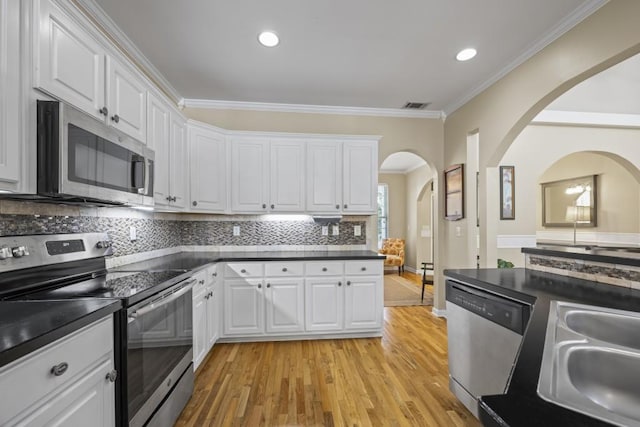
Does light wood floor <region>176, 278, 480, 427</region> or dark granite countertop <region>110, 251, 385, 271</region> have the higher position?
dark granite countertop <region>110, 251, 385, 271</region>

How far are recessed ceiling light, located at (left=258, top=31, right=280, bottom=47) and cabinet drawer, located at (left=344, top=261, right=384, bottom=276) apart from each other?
85.5 inches

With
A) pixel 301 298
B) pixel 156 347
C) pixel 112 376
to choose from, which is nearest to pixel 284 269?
pixel 301 298

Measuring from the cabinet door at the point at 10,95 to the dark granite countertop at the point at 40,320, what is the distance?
0.49m

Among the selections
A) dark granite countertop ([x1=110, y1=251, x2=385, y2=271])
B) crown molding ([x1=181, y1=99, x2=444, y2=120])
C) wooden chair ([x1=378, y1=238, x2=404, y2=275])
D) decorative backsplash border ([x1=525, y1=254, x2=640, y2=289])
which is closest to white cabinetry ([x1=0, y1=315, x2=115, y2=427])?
dark granite countertop ([x1=110, y1=251, x2=385, y2=271])

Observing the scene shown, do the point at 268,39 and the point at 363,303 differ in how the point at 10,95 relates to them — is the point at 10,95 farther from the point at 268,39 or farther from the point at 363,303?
the point at 363,303

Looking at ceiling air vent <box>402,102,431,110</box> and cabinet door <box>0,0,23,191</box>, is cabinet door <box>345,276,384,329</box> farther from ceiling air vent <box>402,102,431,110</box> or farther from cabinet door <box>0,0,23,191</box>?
cabinet door <box>0,0,23,191</box>

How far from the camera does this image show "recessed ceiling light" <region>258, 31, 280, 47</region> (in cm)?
230

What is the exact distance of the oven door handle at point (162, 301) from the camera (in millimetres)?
1419

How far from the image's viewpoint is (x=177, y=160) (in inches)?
110

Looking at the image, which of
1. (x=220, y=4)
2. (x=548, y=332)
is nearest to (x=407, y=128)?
(x=220, y=4)

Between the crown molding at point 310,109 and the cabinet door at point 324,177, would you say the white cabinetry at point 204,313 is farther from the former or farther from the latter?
the crown molding at point 310,109

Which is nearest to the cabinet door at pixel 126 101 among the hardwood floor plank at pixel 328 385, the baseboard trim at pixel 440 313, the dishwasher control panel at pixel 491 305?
the hardwood floor plank at pixel 328 385

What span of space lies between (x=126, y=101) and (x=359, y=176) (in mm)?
2347

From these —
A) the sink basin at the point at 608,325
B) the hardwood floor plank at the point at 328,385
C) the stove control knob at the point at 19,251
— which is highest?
the stove control knob at the point at 19,251
